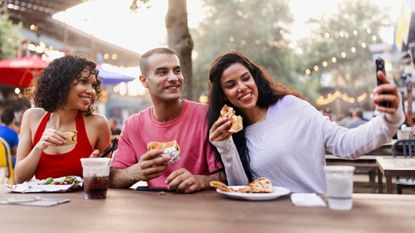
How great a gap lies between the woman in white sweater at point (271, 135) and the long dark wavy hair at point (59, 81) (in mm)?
889

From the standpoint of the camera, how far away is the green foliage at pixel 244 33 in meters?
26.0

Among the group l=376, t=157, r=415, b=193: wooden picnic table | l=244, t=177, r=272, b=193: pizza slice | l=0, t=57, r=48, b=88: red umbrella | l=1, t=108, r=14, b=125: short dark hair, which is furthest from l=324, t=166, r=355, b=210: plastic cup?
l=0, t=57, r=48, b=88: red umbrella

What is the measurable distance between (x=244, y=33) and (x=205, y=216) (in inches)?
996

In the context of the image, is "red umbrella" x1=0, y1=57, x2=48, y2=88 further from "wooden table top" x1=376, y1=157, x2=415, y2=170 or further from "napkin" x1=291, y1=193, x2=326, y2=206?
"napkin" x1=291, y1=193, x2=326, y2=206

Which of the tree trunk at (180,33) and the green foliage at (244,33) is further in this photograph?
the green foliage at (244,33)

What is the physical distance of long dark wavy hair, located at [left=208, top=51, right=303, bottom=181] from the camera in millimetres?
2457

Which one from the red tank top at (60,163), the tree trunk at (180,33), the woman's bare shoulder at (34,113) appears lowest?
the red tank top at (60,163)

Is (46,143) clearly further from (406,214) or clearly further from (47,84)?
(406,214)

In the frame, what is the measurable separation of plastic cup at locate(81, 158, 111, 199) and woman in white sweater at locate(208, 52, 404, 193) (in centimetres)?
57

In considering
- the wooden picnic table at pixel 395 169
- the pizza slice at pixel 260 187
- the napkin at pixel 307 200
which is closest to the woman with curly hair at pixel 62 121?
the pizza slice at pixel 260 187

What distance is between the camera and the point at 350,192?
169 cm

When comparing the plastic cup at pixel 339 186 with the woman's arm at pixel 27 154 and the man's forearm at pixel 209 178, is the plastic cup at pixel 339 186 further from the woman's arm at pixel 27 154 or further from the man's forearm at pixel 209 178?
the woman's arm at pixel 27 154

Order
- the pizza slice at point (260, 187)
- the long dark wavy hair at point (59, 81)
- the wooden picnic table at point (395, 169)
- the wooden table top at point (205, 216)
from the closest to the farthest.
Answer: the wooden table top at point (205, 216) < the pizza slice at point (260, 187) < the long dark wavy hair at point (59, 81) < the wooden picnic table at point (395, 169)

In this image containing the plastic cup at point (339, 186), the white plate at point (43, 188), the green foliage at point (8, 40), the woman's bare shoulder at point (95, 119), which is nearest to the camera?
the plastic cup at point (339, 186)
